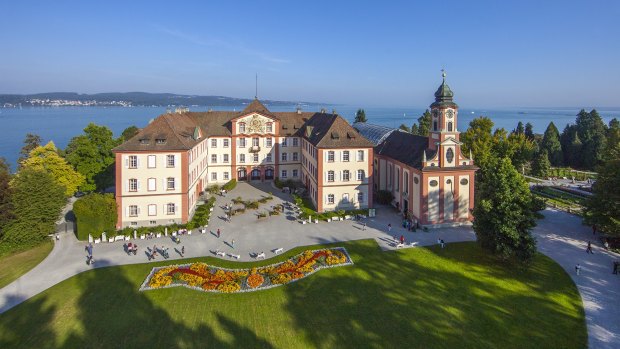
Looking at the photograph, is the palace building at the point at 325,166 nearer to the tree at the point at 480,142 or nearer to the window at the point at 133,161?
the window at the point at 133,161

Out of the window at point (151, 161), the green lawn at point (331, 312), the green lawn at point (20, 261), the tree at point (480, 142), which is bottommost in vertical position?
the green lawn at point (331, 312)

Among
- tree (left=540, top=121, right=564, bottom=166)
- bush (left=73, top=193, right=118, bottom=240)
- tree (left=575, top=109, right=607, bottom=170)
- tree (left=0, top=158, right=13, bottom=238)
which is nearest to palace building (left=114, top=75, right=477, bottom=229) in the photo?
bush (left=73, top=193, right=118, bottom=240)

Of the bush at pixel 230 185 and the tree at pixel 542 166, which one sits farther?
the tree at pixel 542 166

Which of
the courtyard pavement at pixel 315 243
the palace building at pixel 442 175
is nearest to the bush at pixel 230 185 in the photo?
the courtyard pavement at pixel 315 243

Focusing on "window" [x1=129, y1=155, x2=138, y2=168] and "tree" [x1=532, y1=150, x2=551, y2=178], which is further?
"tree" [x1=532, y1=150, x2=551, y2=178]

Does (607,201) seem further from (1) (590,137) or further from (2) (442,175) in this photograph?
(1) (590,137)

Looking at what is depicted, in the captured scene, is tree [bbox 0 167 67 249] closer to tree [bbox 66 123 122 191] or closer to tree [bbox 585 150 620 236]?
tree [bbox 66 123 122 191]

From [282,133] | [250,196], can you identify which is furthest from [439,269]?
[282,133]
